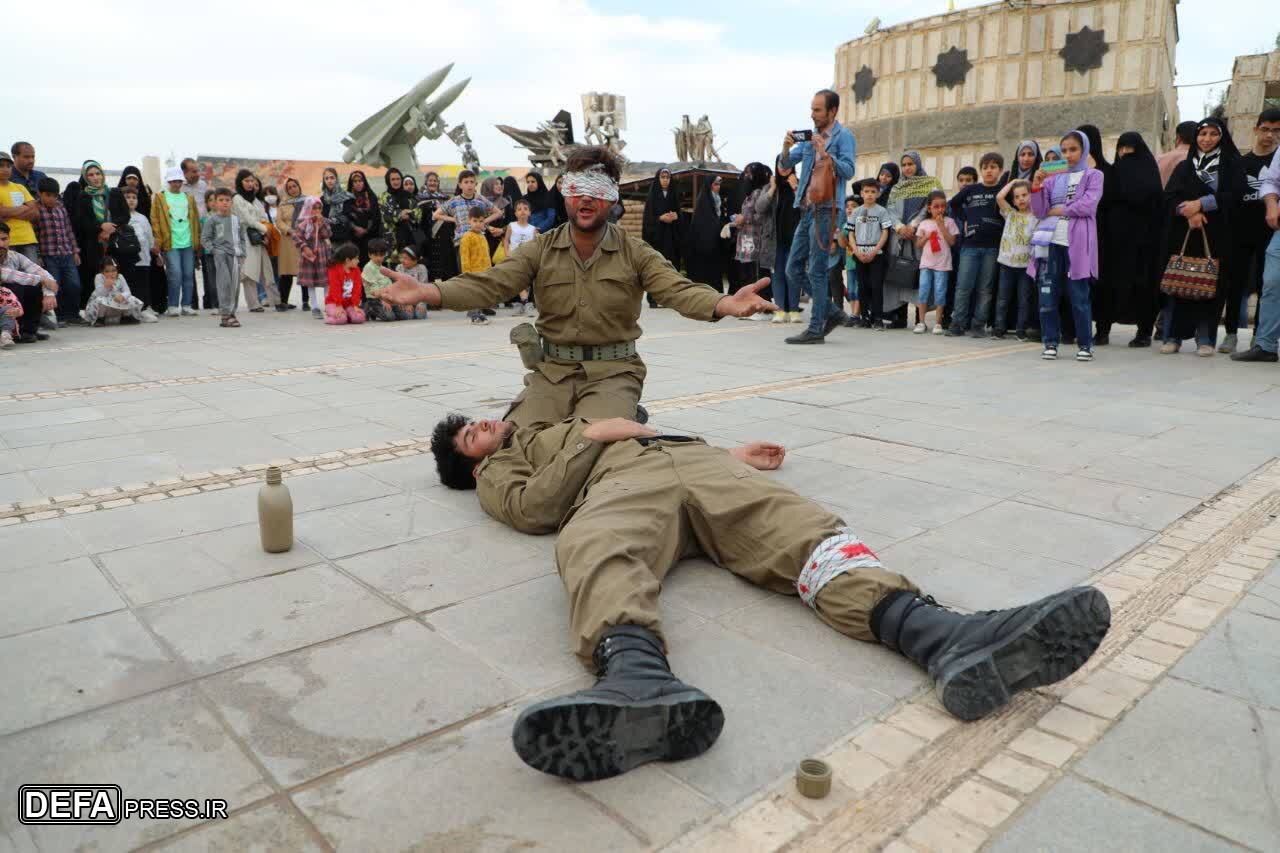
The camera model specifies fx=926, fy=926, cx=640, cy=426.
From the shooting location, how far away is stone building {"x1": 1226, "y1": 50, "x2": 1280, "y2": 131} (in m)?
A: 17.4

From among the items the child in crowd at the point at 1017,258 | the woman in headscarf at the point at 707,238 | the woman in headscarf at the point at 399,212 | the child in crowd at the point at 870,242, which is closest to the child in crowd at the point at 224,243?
the woman in headscarf at the point at 399,212

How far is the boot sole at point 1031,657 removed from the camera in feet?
7.16

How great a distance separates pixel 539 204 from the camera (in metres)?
14.0

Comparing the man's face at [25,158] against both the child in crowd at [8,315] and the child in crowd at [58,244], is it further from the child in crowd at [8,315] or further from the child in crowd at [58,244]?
the child in crowd at [8,315]

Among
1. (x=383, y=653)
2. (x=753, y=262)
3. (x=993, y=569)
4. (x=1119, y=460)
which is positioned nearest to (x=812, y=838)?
(x=383, y=653)

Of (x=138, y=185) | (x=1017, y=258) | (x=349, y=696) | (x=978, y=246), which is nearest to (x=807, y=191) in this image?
(x=978, y=246)

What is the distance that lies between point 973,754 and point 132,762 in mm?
1865

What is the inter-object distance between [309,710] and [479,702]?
411 millimetres

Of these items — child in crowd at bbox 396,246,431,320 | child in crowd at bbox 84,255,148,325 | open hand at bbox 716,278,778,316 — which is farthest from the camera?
child in crowd at bbox 396,246,431,320

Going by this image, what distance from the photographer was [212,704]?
2297mm

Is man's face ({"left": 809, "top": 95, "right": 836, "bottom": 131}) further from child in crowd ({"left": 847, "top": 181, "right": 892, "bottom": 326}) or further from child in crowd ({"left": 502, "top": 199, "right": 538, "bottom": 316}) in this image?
child in crowd ({"left": 502, "top": 199, "right": 538, "bottom": 316})

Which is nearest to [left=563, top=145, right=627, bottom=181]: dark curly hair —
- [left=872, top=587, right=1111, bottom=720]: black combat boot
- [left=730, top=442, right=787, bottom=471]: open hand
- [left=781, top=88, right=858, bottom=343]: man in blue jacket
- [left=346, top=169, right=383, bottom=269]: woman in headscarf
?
[left=730, top=442, right=787, bottom=471]: open hand

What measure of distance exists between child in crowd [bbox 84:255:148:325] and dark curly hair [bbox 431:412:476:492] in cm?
899

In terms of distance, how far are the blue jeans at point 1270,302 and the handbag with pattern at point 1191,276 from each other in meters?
0.36
